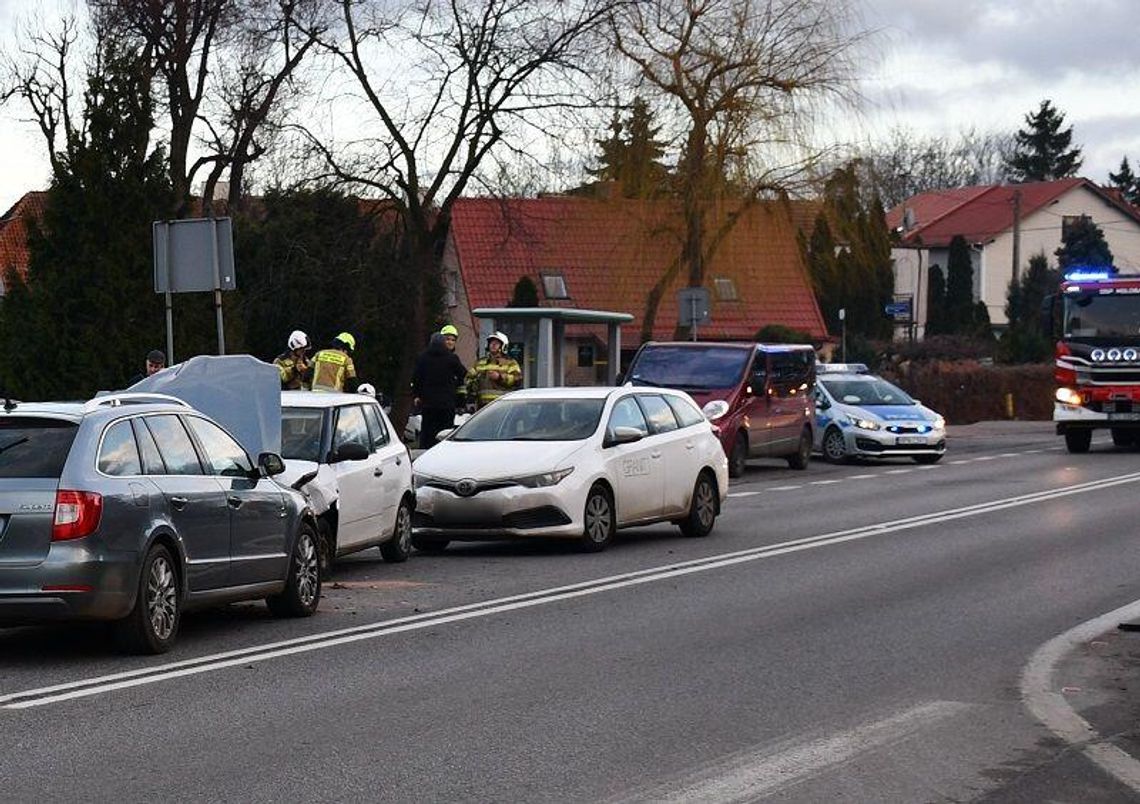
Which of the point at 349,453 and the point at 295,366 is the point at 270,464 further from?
the point at 295,366

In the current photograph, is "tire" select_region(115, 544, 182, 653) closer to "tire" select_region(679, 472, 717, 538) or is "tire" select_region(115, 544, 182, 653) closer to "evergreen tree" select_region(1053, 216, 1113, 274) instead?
"tire" select_region(679, 472, 717, 538)

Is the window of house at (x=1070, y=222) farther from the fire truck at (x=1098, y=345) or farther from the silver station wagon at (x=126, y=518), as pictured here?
the silver station wagon at (x=126, y=518)

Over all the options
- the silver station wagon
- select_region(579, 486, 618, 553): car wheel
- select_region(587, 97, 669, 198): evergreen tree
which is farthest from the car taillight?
select_region(587, 97, 669, 198): evergreen tree

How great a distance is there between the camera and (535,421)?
18.9m

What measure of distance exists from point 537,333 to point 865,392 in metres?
5.52

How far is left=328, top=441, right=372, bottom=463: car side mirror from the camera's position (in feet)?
51.8

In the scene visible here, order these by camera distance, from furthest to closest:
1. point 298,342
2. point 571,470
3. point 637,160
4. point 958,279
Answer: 1. point 958,279
2. point 637,160
3. point 298,342
4. point 571,470

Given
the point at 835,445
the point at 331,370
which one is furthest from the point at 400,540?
the point at 835,445

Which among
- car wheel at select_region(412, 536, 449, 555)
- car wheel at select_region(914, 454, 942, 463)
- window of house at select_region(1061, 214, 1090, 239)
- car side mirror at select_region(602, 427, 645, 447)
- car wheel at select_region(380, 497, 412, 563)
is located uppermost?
window of house at select_region(1061, 214, 1090, 239)

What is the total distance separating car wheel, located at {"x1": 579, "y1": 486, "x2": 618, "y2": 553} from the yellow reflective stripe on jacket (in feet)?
11.4

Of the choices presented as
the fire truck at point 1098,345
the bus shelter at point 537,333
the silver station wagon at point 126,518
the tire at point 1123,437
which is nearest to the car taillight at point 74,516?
the silver station wagon at point 126,518

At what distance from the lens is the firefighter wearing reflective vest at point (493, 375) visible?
24203 millimetres

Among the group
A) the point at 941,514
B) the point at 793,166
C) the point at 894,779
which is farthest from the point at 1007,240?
the point at 894,779

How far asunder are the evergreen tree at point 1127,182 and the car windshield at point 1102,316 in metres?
96.9
